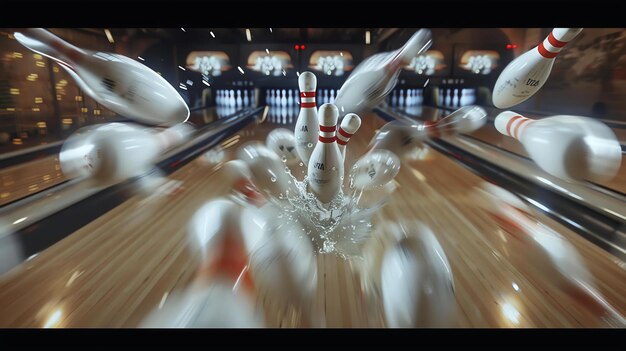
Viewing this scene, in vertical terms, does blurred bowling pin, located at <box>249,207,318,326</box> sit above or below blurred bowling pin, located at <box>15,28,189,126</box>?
below

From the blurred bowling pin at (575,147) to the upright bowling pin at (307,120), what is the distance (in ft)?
1.70

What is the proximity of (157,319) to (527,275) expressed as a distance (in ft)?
2.84

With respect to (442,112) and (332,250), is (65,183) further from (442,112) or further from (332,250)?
(442,112)

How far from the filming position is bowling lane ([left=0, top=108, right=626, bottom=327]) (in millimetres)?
741

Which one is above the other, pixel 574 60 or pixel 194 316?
pixel 574 60

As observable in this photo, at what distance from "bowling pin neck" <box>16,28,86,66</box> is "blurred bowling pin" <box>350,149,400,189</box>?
975mm

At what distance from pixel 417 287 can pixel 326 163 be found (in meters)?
0.37

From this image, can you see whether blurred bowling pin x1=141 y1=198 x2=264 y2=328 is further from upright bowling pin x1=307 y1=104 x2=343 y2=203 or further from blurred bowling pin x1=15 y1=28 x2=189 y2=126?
blurred bowling pin x1=15 y1=28 x2=189 y2=126

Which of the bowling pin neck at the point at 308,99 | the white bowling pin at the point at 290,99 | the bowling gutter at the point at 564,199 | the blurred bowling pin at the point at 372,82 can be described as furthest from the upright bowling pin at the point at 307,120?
the white bowling pin at the point at 290,99

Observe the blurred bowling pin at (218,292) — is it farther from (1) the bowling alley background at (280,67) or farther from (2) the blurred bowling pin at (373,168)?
Result: (2) the blurred bowling pin at (373,168)

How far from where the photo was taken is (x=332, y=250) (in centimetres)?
102

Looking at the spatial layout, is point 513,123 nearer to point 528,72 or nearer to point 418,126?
point 528,72

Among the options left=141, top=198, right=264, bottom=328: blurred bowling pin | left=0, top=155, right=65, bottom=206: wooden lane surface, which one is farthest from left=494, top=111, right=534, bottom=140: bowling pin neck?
left=0, top=155, right=65, bottom=206: wooden lane surface
